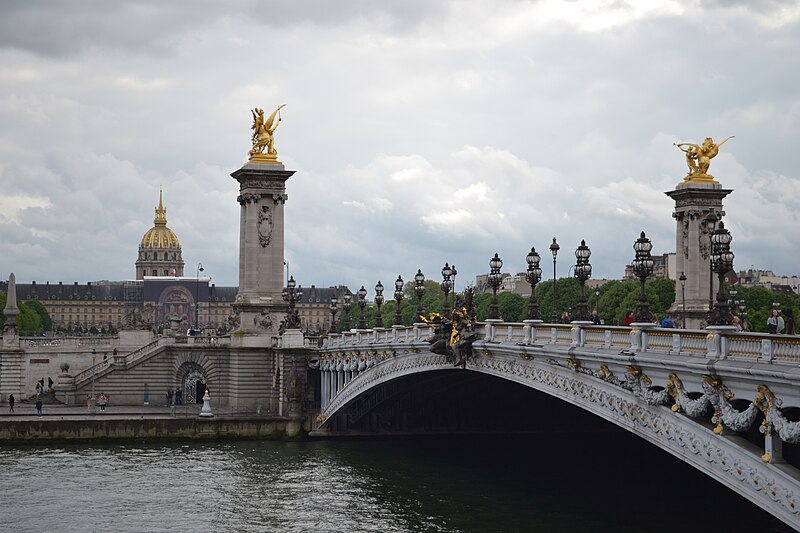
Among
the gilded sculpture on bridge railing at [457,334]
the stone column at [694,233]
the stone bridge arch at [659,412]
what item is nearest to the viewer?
the stone bridge arch at [659,412]

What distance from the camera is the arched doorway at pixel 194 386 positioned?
76.1 metres

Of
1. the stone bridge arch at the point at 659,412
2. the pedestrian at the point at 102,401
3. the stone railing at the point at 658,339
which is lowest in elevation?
the pedestrian at the point at 102,401

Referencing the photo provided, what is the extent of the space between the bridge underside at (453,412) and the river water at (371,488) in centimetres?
110

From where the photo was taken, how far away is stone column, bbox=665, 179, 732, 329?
77938mm

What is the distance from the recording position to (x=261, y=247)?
77.3m

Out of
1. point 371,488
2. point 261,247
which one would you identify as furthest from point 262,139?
point 371,488

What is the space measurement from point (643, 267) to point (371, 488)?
837 inches

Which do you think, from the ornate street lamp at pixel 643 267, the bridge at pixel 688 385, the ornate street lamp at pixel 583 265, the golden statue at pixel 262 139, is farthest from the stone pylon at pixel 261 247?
the ornate street lamp at pixel 643 267

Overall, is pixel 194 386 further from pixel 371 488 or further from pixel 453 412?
pixel 371 488

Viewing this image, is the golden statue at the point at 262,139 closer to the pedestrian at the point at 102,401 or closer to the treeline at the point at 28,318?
the pedestrian at the point at 102,401

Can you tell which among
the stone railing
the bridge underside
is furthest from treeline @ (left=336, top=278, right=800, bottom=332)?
the stone railing

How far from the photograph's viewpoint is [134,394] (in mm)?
75625

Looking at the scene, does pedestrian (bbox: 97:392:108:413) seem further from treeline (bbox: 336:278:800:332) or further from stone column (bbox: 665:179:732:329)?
stone column (bbox: 665:179:732:329)

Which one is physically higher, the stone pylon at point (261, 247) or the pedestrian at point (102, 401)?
the stone pylon at point (261, 247)
